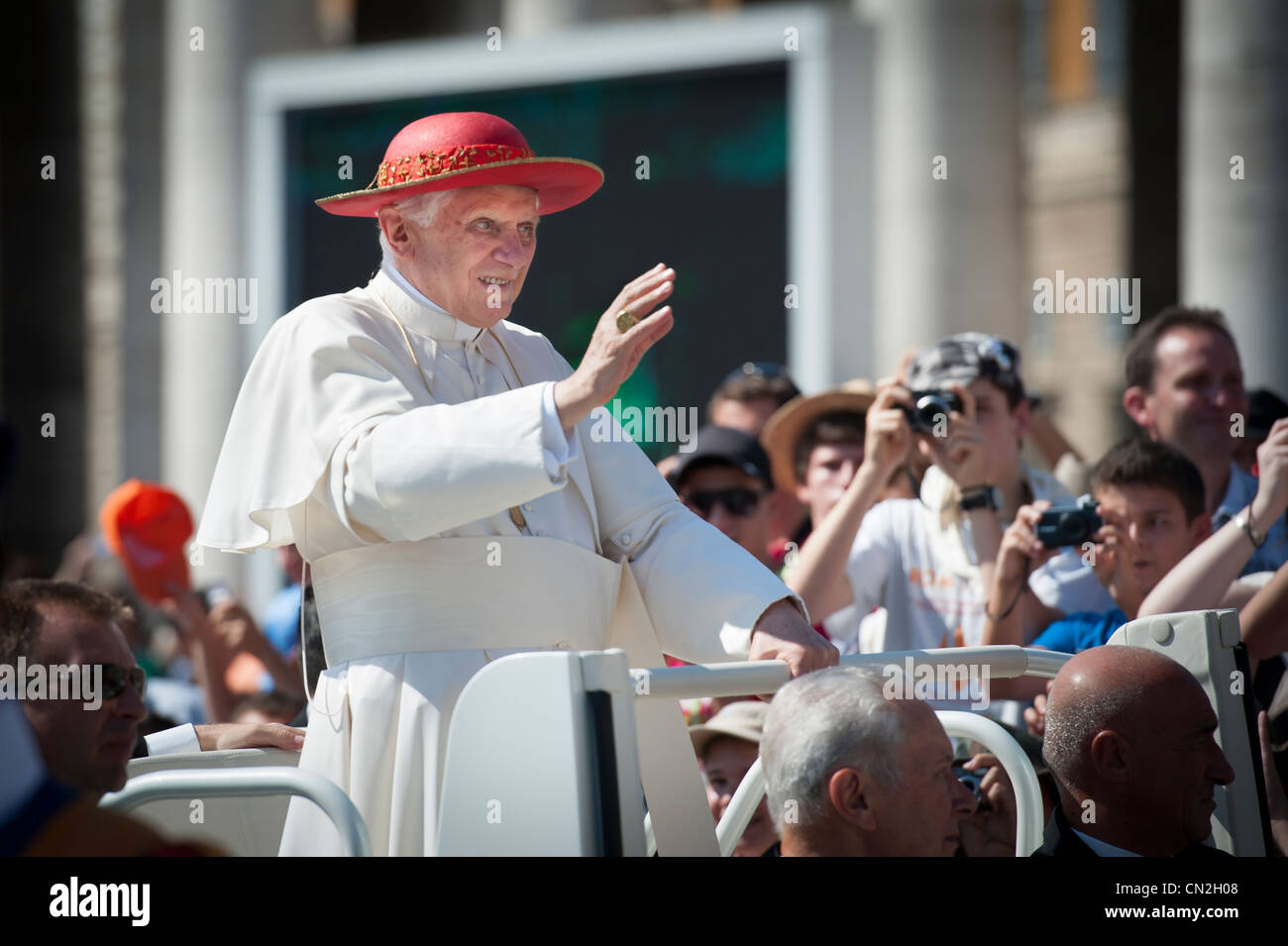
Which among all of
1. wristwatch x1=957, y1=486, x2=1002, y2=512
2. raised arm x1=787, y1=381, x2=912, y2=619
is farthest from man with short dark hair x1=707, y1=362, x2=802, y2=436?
wristwatch x1=957, y1=486, x2=1002, y2=512

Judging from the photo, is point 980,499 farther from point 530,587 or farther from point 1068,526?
point 530,587

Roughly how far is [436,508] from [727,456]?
223 centimetres

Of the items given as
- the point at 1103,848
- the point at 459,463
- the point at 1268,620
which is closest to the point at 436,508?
the point at 459,463

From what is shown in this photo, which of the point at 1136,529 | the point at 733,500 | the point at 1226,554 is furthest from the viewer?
the point at 733,500

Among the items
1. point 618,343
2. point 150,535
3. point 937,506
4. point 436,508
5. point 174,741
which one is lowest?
point 174,741

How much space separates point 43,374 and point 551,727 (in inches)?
460

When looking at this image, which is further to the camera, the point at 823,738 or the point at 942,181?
the point at 942,181

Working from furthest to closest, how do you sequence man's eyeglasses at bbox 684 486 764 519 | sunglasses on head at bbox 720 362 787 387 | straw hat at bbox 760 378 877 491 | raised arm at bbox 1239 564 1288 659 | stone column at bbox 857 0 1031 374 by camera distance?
stone column at bbox 857 0 1031 374 < sunglasses on head at bbox 720 362 787 387 < straw hat at bbox 760 378 877 491 < man's eyeglasses at bbox 684 486 764 519 < raised arm at bbox 1239 564 1288 659

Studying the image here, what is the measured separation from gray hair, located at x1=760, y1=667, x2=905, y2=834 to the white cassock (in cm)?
28

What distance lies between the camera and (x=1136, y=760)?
2.86 metres

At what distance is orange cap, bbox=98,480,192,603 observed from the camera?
229 inches

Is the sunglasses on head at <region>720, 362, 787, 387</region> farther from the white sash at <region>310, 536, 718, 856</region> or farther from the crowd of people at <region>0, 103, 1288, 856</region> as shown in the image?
the white sash at <region>310, 536, 718, 856</region>

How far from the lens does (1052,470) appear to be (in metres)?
5.60

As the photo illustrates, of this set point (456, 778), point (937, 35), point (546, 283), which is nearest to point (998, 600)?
point (456, 778)
